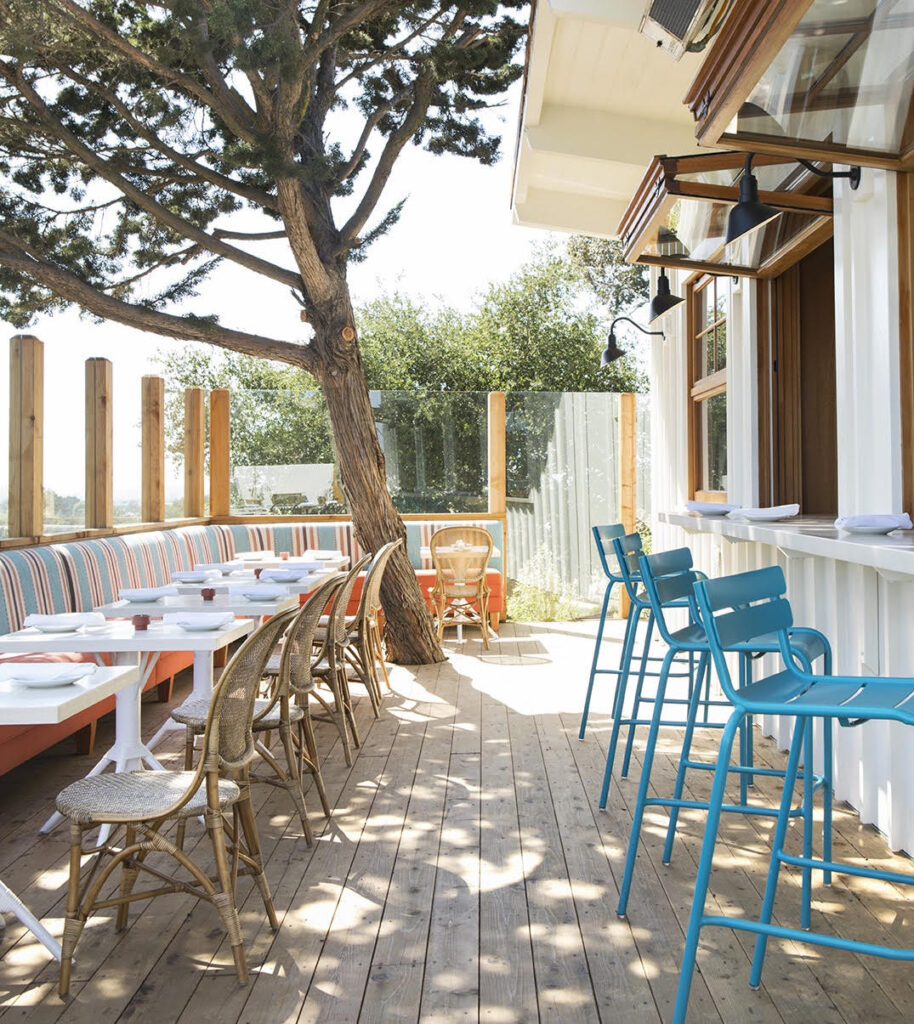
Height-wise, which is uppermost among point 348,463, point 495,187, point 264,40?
point 495,187

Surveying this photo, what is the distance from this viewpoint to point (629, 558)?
4.47 meters

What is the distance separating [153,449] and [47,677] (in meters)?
Answer: 5.55

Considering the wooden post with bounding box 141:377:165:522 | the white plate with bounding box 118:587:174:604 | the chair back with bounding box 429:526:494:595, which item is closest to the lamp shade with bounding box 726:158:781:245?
the white plate with bounding box 118:587:174:604

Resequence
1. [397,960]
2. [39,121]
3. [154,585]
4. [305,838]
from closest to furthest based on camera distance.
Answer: [397,960]
[305,838]
[39,121]
[154,585]

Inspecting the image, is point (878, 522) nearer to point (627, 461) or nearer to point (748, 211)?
point (748, 211)

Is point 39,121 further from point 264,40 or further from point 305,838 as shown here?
point 305,838

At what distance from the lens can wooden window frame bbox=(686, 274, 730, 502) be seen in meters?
6.54

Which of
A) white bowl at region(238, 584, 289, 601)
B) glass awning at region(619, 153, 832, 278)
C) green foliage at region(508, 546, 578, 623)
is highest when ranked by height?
glass awning at region(619, 153, 832, 278)

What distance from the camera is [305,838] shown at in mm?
3693

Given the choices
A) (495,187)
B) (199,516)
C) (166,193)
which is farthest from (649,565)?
(495,187)

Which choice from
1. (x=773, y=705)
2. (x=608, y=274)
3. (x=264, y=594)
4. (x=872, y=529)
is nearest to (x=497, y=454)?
(x=264, y=594)

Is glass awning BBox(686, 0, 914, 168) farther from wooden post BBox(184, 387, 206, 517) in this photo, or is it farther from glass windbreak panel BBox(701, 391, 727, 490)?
wooden post BBox(184, 387, 206, 517)

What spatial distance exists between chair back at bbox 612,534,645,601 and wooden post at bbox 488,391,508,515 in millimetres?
5056

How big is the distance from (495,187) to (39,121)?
1557 cm
